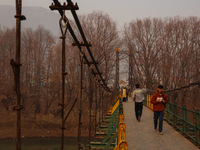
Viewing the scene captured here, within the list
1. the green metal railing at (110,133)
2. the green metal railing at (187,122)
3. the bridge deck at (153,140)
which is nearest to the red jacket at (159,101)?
the green metal railing at (187,122)

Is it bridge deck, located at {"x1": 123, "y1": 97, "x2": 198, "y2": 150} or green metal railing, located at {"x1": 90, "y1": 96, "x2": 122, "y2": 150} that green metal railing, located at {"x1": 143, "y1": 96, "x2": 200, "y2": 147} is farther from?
green metal railing, located at {"x1": 90, "y1": 96, "x2": 122, "y2": 150}

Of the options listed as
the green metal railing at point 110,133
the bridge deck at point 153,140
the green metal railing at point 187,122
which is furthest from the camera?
the green metal railing at point 110,133

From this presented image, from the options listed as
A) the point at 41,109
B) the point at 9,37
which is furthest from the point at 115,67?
the point at 9,37

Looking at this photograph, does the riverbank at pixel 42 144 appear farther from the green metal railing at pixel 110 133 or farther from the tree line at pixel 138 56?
the green metal railing at pixel 110 133

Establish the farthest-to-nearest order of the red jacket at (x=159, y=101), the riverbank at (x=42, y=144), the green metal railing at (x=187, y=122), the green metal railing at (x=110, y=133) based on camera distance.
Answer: the riverbank at (x=42, y=144)
the red jacket at (x=159, y=101)
the green metal railing at (x=110, y=133)
the green metal railing at (x=187, y=122)

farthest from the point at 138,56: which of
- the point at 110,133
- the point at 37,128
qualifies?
the point at 110,133

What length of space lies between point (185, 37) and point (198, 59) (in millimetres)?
3491

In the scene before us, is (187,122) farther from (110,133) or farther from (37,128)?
(37,128)

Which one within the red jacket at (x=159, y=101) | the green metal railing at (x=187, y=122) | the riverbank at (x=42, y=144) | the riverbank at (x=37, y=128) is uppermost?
the red jacket at (x=159, y=101)

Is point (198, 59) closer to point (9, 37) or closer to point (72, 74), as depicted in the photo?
point (72, 74)

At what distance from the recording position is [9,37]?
42.0 metres

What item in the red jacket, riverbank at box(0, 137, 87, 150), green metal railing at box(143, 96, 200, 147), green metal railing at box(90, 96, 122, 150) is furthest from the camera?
riverbank at box(0, 137, 87, 150)

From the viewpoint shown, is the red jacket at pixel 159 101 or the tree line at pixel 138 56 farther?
the tree line at pixel 138 56

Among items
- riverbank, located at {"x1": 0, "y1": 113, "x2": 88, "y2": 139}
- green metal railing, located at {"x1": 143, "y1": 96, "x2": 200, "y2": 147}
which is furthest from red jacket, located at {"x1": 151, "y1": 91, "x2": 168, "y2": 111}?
riverbank, located at {"x1": 0, "y1": 113, "x2": 88, "y2": 139}
